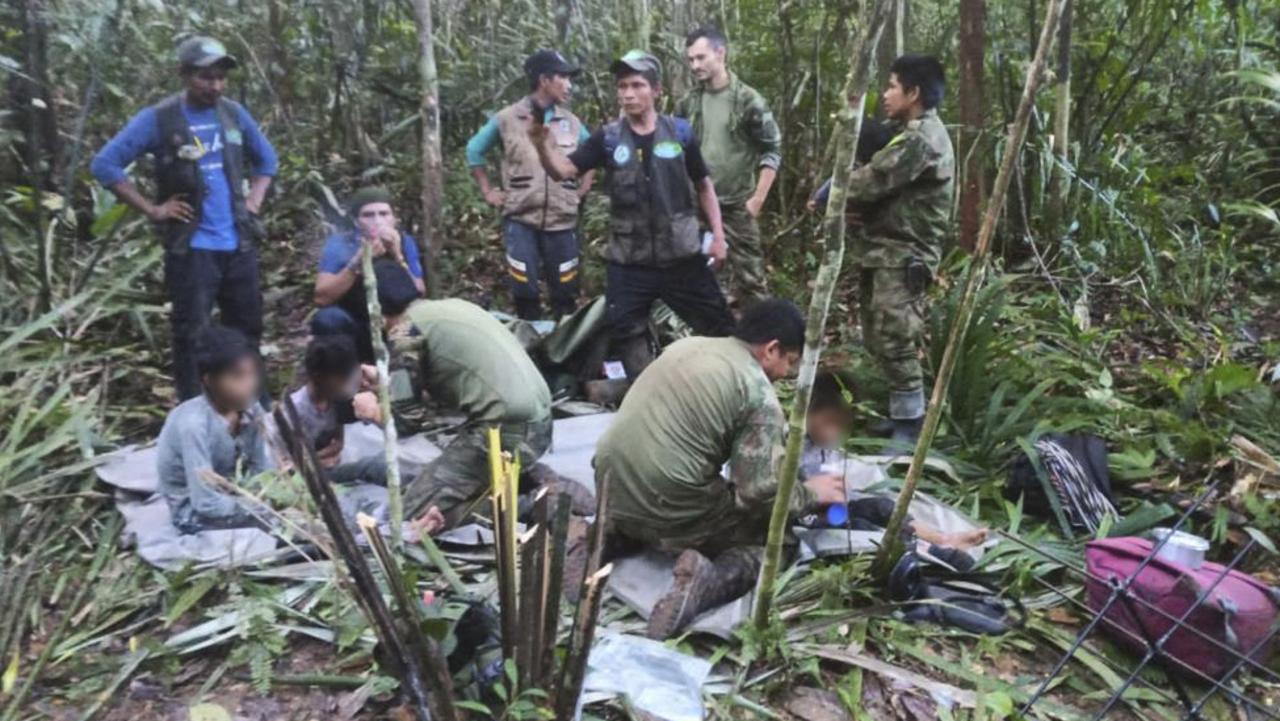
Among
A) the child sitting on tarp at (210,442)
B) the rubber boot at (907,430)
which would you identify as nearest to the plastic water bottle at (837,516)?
the rubber boot at (907,430)

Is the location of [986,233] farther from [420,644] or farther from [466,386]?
[466,386]

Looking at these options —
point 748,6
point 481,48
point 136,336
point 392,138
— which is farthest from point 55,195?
point 748,6

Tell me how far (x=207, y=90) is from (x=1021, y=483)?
4070mm

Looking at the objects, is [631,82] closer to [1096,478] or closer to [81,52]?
[1096,478]

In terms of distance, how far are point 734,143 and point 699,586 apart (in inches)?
132

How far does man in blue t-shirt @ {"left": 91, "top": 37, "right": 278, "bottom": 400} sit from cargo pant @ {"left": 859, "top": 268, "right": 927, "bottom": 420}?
3.14 meters

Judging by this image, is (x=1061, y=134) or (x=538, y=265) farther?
(x=1061, y=134)

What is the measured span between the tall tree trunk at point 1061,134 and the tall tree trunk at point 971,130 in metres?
0.46

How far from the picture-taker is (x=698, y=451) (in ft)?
11.7

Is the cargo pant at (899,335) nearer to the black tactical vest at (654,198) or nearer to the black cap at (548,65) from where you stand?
the black tactical vest at (654,198)

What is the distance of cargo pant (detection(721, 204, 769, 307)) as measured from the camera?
6098 mm

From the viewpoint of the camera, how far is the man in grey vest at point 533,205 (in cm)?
600

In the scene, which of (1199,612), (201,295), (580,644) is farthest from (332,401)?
(1199,612)

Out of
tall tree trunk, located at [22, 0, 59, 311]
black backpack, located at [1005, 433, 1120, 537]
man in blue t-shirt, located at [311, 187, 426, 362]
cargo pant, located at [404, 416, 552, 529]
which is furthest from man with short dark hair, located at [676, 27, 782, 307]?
tall tree trunk, located at [22, 0, 59, 311]
